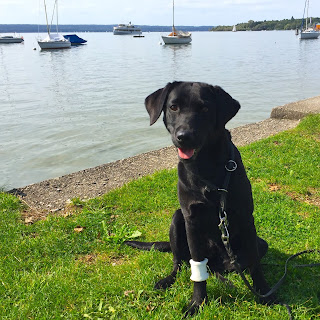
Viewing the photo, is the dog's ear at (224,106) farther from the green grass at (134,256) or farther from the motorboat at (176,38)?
the motorboat at (176,38)

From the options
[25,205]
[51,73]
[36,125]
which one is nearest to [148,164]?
[25,205]

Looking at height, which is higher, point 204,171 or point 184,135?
point 184,135

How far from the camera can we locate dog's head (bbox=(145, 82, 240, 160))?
2771 millimetres

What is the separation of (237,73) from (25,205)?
74.8 feet

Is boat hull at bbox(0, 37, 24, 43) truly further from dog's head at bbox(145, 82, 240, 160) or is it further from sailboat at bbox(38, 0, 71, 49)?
dog's head at bbox(145, 82, 240, 160)

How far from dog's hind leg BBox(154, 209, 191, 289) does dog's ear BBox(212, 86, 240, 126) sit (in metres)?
1.02

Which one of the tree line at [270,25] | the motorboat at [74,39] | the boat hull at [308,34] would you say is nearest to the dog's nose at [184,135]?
the motorboat at [74,39]

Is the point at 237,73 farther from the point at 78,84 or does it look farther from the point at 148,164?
the point at 148,164

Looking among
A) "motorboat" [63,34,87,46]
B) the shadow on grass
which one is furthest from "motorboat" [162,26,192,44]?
the shadow on grass

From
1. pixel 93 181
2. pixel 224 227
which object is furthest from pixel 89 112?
pixel 224 227

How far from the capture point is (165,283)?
3430 mm

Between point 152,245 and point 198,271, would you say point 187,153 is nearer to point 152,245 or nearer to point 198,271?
point 198,271

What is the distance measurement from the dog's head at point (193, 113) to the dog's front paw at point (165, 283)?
1.26 m

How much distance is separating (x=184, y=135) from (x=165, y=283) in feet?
4.92
